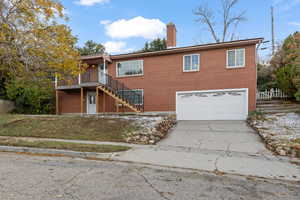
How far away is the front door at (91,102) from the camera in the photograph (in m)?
15.3

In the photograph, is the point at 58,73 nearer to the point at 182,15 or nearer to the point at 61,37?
the point at 61,37

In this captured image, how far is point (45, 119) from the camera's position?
1086 centimetres

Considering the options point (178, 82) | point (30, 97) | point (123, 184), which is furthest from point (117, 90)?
point (123, 184)

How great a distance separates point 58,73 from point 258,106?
557 inches

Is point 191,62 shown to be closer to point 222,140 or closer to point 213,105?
point 213,105

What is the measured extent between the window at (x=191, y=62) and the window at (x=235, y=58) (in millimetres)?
2194

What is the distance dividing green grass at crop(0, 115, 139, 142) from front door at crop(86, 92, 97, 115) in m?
4.53

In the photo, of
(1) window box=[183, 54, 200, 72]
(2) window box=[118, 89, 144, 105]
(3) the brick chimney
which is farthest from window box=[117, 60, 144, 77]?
(1) window box=[183, 54, 200, 72]

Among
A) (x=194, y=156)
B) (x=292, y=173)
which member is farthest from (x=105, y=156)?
(x=292, y=173)

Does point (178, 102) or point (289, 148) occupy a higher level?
point (178, 102)

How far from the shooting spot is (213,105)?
1255 centimetres

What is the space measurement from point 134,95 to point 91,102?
4.29m

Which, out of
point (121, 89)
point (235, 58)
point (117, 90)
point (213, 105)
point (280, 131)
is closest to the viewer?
point (280, 131)

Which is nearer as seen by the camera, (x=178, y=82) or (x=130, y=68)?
(x=178, y=82)
